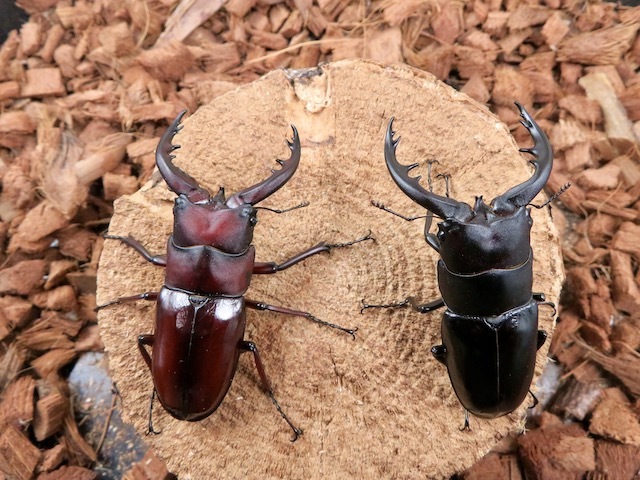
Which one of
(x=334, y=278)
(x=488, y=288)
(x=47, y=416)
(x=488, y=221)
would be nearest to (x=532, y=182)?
(x=488, y=221)

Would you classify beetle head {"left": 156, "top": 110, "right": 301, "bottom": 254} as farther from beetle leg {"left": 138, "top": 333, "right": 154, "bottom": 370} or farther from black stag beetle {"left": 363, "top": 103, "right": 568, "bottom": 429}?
black stag beetle {"left": 363, "top": 103, "right": 568, "bottom": 429}

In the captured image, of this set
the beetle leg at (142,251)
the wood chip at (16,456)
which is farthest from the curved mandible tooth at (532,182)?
the wood chip at (16,456)

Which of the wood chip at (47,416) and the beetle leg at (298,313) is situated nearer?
the beetle leg at (298,313)

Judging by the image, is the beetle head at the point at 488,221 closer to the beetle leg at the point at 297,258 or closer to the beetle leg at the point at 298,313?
the beetle leg at the point at 297,258

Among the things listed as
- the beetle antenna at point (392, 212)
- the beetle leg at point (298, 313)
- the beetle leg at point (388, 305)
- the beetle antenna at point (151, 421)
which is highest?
the beetle antenna at point (392, 212)

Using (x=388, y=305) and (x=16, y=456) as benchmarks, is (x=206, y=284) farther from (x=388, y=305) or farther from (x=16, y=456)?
(x=16, y=456)

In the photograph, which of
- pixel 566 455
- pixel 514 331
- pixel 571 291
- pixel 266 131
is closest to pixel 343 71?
pixel 266 131

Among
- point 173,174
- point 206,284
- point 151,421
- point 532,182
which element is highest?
point 532,182
